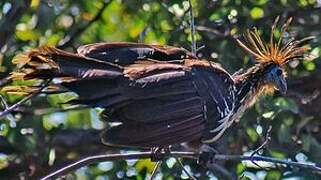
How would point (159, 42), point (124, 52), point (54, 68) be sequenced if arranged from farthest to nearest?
1. point (159, 42)
2. point (124, 52)
3. point (54, 68)

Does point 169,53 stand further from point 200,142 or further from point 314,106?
point 314,106

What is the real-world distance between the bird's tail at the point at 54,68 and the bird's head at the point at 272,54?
896mm

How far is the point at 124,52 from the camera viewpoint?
4977mm

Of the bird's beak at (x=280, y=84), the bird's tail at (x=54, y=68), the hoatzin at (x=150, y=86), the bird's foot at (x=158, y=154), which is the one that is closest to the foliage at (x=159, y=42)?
the bird's beak at (x=280, y=84)

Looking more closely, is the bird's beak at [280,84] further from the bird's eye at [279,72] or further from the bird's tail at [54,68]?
the bird's tail at [54,68]

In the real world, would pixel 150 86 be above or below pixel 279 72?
above

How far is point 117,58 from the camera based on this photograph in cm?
495

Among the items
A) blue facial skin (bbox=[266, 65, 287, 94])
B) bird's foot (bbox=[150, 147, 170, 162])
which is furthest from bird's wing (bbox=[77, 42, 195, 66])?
blue facial skin (bbox=[266, 65, 287, 94])

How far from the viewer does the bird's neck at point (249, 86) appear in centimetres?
547

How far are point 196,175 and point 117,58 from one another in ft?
3.97

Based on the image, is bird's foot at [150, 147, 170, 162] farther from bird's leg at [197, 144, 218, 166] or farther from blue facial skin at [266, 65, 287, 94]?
blue facial skin at [266, 65, 287, 94]

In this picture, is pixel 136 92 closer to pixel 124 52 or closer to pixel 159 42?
pixel 124 52

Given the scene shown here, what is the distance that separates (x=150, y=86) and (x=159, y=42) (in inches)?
58.9

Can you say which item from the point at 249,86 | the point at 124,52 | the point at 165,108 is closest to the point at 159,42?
the point at 249,86
